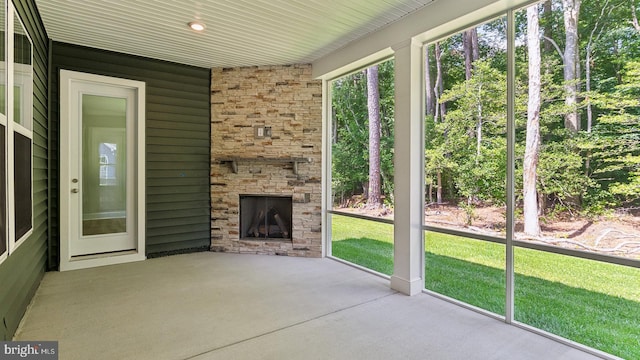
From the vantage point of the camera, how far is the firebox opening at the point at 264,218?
194 inches

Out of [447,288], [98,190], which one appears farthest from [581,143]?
[98,190]

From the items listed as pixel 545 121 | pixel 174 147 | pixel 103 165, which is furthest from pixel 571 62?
pixel 103 165

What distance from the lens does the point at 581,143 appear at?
8.05ft

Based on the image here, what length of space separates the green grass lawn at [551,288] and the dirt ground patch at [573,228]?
24cm

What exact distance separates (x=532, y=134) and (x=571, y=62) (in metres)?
0.58

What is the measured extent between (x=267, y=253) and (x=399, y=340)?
279 cm

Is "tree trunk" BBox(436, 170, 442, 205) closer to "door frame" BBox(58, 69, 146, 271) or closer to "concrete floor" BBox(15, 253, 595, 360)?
"concrete floor" BBox(15, 253, 595, 360)

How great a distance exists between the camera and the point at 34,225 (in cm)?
306

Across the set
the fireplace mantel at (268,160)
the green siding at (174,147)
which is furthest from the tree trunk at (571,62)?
the green siding at (174,147)

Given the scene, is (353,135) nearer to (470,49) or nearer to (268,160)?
(268,160)

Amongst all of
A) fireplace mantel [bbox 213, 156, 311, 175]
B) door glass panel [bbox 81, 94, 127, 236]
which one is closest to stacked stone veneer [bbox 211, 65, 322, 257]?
fireplace mantel [bbox 213, 156, 311, 175]

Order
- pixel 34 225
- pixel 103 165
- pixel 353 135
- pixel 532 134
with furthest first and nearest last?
pixel 353 135
pixel 103 165
pixel 34 225
pixel 532 134

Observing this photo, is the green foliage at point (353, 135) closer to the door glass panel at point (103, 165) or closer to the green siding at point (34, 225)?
the door glass panel at point (103, 165)

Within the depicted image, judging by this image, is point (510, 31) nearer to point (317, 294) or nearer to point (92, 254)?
point (317, 294)
